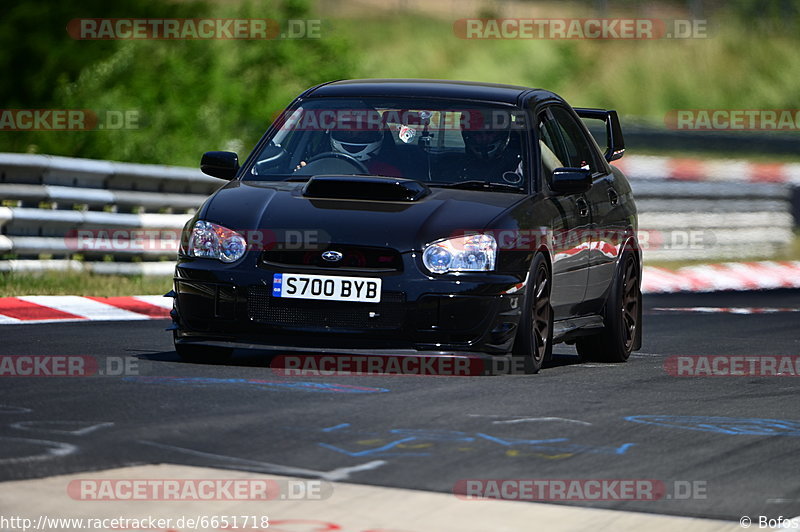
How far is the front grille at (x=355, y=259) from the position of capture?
853cm

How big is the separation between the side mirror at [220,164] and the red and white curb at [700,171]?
16.9 m

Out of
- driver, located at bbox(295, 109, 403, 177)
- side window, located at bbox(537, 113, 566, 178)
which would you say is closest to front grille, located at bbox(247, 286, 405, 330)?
driver, located at bbox(295, 109, 403, 177)

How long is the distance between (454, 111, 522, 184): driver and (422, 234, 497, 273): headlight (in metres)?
0.90

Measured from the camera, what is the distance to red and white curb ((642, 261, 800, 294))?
2066cm

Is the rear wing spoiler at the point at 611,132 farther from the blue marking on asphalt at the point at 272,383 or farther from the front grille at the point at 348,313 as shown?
the blue marking on asphalt at the point at 272,383

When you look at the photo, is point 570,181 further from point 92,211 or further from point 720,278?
point 720,278

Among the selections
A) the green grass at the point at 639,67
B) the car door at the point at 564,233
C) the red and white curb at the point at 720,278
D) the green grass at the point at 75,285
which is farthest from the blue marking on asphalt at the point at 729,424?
the green grass at the point at 639,67

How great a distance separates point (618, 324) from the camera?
10641 millimetres

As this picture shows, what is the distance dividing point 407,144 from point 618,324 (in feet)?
6.58

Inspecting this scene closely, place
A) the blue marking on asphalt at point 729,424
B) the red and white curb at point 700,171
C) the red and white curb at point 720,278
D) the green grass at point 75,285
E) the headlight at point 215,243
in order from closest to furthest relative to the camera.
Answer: the blue marking on asphalt at point 729,424 → the headlight at point 215,243 → the green grass at point 75,285 → the red and white curb at point 720,278 → the red and white curb at point 700,171

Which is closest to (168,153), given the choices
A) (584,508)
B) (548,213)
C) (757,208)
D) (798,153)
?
(757,208)

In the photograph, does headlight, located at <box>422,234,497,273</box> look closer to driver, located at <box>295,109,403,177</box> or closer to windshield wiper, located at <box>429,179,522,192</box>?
windshield wiper, located at <box>429,179,522,192</box>

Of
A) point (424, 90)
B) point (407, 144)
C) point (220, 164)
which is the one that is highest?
point (424, 90)

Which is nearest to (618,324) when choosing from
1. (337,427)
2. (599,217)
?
(599,217)
